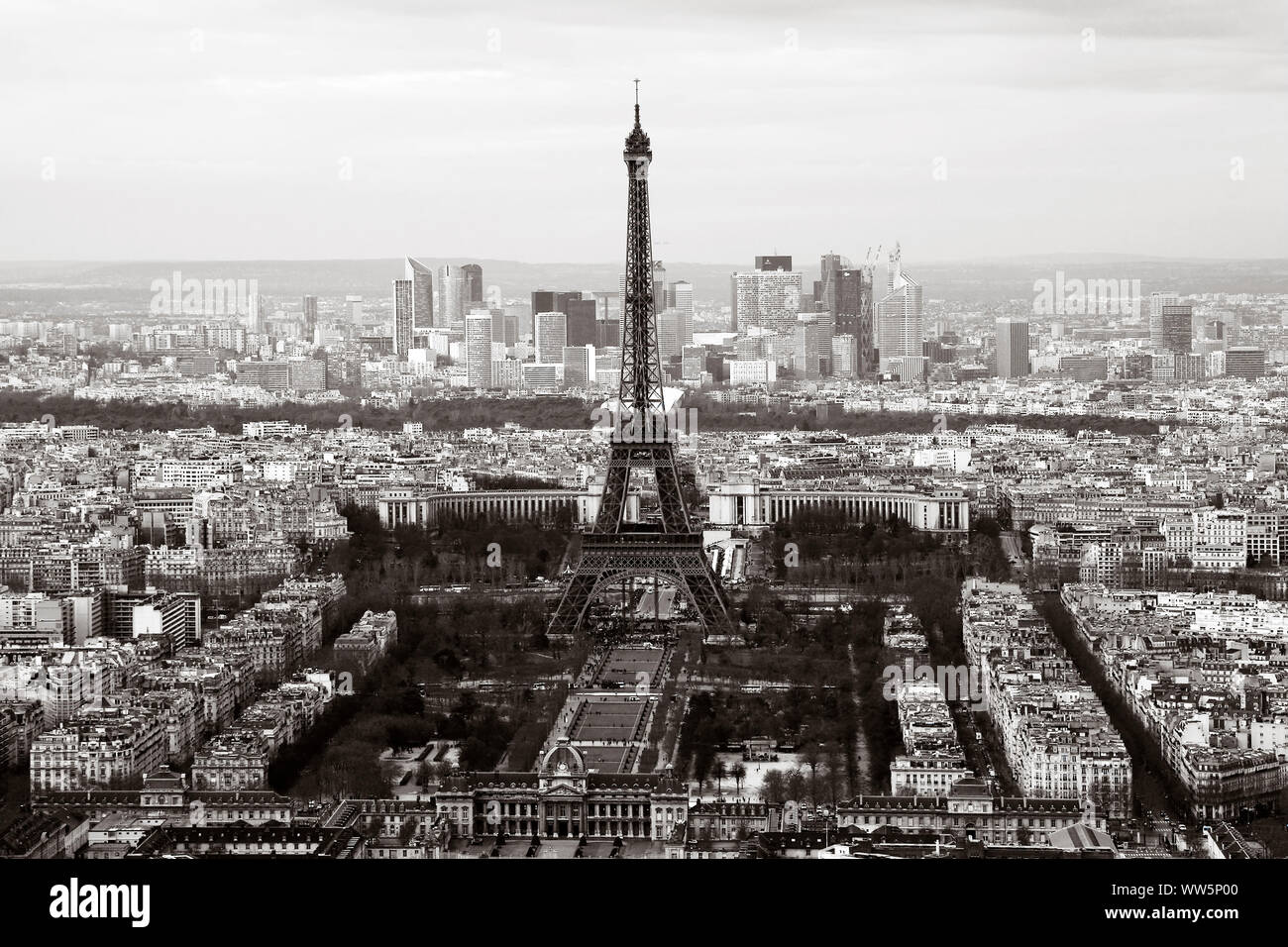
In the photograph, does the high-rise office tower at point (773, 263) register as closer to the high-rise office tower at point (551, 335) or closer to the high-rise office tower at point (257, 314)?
the high-rise office tower at point (551, 335)

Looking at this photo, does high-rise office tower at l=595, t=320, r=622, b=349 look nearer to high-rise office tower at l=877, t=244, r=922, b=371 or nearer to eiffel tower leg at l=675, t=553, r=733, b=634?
high-rise office tower at l=877, t=244, r=922, b=371

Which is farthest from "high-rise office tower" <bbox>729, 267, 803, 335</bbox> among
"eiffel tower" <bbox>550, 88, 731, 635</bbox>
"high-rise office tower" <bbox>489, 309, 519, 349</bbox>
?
"eiffel tower" <bbox>550, 88, 731, 635</bbox>

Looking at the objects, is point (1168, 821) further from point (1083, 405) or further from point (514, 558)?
point (1083, 405)

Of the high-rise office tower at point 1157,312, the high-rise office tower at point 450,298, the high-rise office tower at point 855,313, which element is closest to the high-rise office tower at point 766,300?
the high-rise office tower at point 855,313

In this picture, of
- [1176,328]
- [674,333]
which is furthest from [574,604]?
[674,333]
